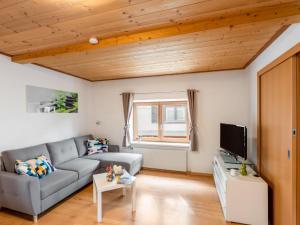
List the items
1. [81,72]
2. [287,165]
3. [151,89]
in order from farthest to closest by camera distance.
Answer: [151,89] → [81,72] → [287,165]

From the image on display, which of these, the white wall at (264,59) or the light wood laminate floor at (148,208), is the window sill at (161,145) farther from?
the white wall at (264,59)

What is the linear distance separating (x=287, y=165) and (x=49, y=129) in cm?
385

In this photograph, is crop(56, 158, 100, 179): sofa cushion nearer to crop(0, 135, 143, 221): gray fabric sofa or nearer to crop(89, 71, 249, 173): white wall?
crop(0, 135, 143, 221): gray fabric sofa

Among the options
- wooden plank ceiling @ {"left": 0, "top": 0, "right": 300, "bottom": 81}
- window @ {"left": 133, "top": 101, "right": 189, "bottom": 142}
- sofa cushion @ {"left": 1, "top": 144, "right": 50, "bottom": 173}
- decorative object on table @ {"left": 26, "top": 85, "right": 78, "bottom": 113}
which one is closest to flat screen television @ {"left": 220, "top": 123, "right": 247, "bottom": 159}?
window @ {"left": 133, "top": 101, "right": 189, "bottom": 142}

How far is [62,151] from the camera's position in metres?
3.39

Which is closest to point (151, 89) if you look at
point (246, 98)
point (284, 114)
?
point (246, 98)

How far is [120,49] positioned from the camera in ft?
7.92

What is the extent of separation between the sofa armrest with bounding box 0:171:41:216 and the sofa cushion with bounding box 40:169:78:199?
0.32 ft

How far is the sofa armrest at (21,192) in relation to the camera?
7.07 ft

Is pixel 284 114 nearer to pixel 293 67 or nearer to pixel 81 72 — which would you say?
pixel 293 67

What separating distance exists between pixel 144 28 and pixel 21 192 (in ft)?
8.24

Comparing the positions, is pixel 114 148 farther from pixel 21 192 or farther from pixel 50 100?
pixel 21 192

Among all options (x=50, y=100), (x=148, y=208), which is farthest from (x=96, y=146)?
(x=148, y=208)

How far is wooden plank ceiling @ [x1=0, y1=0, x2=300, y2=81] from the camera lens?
1485 mm
